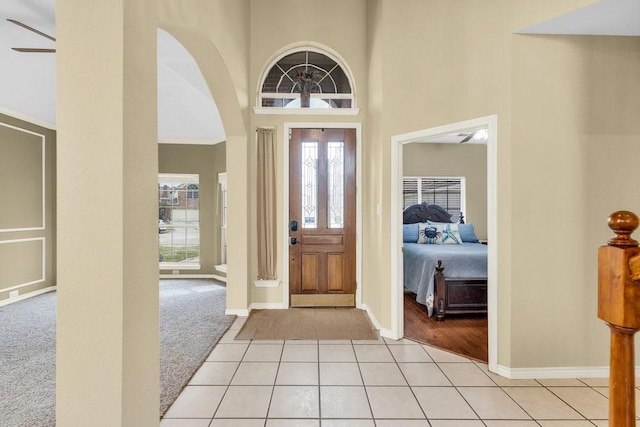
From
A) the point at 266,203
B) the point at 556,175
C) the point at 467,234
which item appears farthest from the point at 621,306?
the point at 467,234

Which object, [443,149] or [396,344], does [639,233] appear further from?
[443,149]

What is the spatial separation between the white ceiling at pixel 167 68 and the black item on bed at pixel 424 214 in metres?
3.80

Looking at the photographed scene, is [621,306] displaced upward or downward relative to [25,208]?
downward

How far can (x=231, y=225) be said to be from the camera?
13.3 ft

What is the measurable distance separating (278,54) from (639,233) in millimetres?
4191

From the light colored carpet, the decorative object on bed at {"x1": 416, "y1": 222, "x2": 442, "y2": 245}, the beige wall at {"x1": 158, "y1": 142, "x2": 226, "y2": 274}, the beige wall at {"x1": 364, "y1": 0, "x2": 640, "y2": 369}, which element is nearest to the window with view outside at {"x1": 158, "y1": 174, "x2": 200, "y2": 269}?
the beige wall at {"x1": 158, "y1": 142, "x2": 226, "y2": 274}

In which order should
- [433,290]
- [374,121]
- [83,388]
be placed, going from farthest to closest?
[433,290] < [374,121] < [83,388]

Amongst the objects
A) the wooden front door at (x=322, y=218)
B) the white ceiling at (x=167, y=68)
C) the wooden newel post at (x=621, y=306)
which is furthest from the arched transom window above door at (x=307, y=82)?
the wooden newel post at (x=621, y=306)

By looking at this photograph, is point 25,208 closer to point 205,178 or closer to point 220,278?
point 205,178

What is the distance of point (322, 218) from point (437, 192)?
3449 millimetres

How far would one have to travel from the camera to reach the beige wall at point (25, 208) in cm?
459

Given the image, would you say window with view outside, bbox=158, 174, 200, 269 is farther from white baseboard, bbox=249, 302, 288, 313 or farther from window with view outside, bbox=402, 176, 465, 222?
window with view outside, bbox=402, 176, 465, 222

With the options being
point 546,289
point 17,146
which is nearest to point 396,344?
point 546,289

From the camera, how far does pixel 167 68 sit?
4.23 meters
